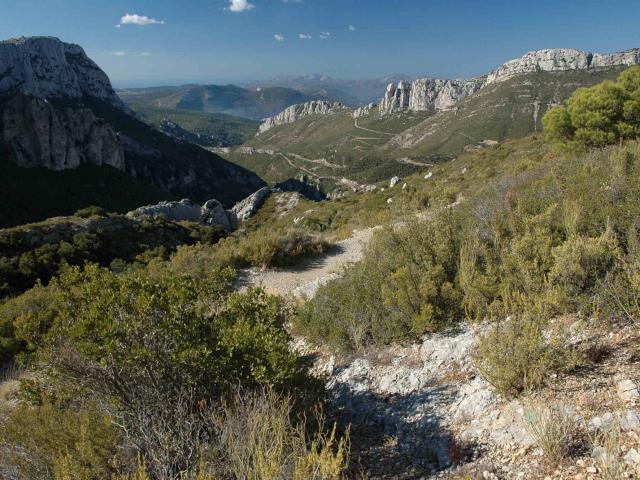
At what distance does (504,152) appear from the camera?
34000mm

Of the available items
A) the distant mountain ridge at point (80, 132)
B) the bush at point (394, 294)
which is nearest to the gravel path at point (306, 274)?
the bush at point (394, 294)

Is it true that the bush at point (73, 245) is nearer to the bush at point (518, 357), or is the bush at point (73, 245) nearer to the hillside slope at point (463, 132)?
the bush at point (518, 357)

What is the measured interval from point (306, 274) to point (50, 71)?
430ft

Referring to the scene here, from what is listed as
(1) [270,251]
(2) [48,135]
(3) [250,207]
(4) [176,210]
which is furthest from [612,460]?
(2) [48,135]

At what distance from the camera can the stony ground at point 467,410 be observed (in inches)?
114

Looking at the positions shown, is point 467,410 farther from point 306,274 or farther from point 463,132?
point 463,132

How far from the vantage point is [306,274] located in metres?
13.0

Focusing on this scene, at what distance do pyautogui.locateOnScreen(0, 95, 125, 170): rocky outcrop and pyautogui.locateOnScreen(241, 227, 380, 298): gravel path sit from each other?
192 ft

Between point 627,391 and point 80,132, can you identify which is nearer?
point 627,391

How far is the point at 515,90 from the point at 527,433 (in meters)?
216

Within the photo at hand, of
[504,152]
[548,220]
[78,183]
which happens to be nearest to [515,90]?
[504,152]

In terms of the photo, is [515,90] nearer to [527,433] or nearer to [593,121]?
[593,121]

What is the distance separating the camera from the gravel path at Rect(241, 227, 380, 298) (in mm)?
11625

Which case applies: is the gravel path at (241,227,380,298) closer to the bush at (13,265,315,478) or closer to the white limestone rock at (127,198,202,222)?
Answer: the bush at (13,265,315,478)
